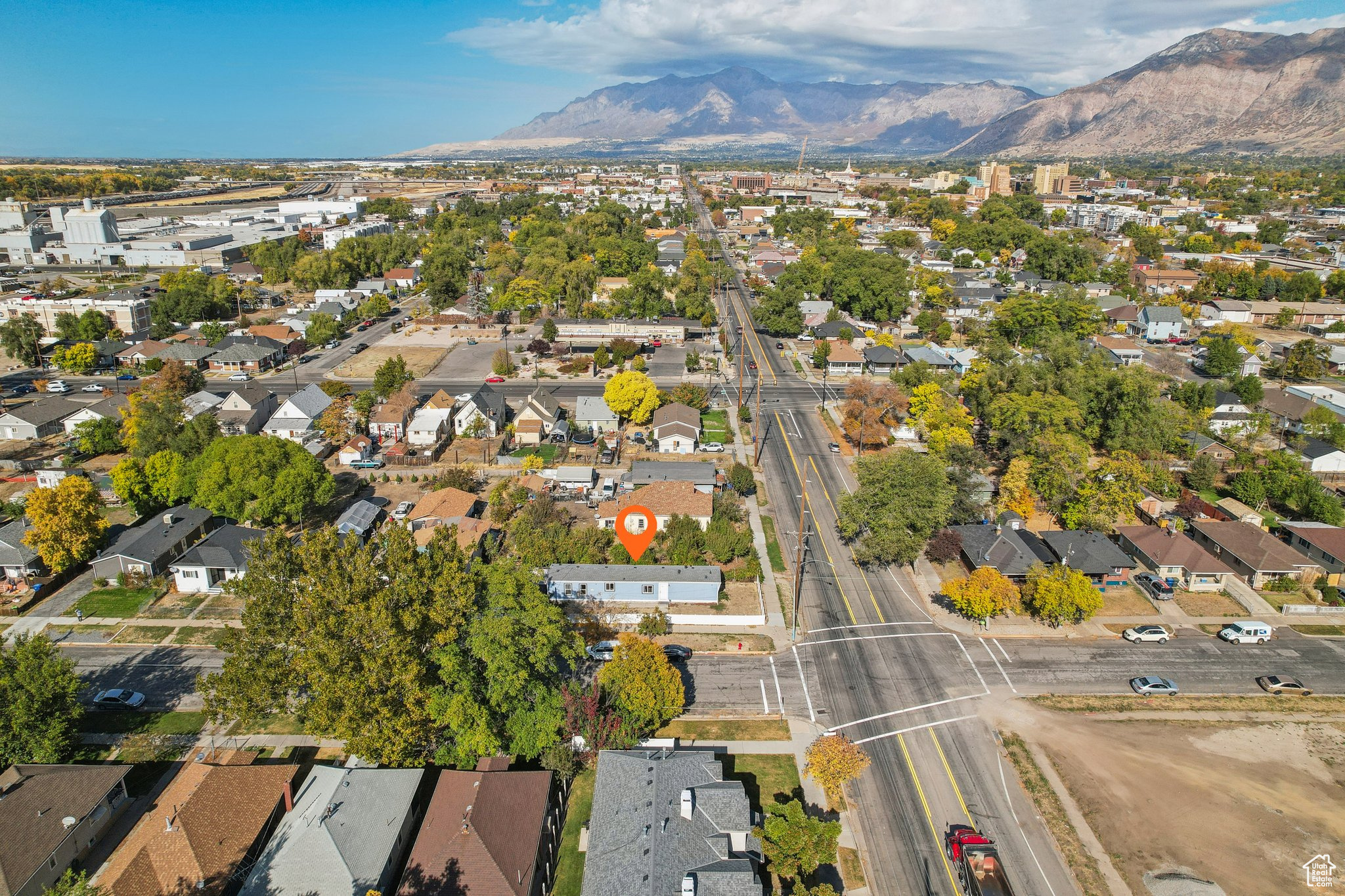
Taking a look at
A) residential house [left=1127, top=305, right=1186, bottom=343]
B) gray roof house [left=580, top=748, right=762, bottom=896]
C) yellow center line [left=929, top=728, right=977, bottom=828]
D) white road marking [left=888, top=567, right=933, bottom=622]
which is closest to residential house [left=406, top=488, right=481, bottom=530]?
gray roof house [left=580, top=748, right=762, bottom=896]

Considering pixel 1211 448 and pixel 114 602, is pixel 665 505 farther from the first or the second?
pixel 1211 448

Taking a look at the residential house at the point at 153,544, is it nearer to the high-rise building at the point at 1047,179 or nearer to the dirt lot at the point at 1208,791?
the dirt lot at the point at 1208,791

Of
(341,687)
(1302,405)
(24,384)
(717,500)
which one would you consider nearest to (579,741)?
(341,687)

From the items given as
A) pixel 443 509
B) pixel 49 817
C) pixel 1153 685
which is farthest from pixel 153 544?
pixel 1153 685

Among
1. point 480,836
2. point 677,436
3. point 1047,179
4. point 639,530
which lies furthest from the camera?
point 1047,179

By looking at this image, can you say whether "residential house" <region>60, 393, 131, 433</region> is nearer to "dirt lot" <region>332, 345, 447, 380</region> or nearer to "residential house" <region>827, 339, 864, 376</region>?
"dirt lot" <region>332, 345, 447, 380</region>

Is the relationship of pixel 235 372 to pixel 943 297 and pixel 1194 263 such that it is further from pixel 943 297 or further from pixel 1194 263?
pixel 1194 263

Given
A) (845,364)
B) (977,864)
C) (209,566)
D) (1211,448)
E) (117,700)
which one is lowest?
(977,864)
